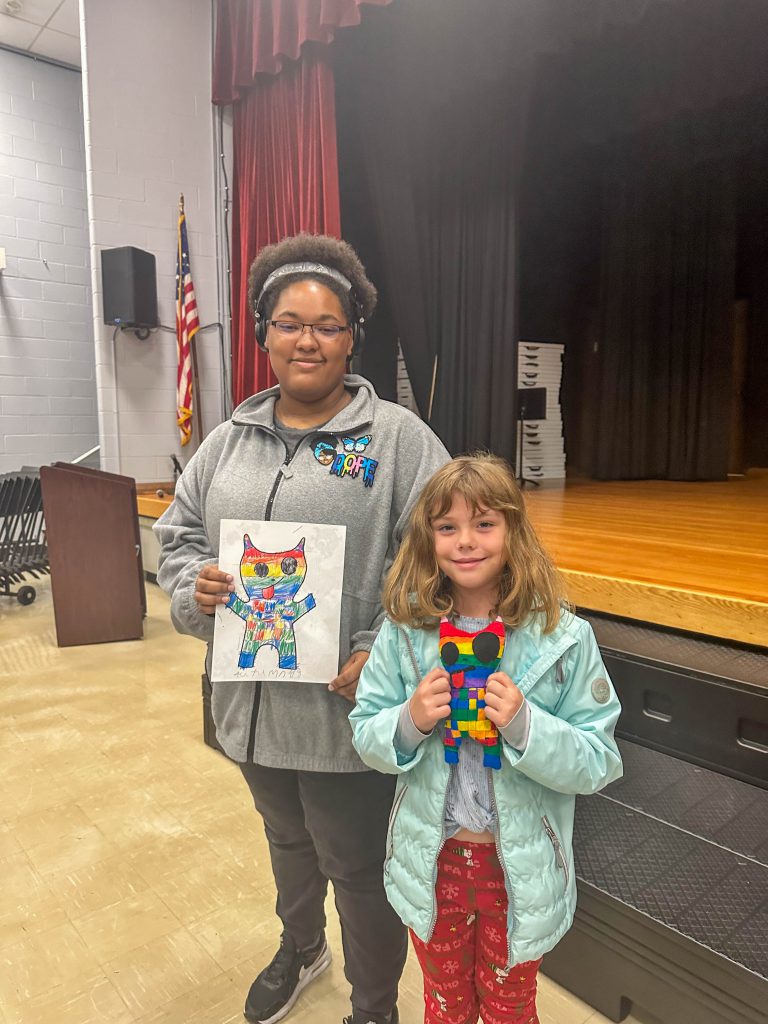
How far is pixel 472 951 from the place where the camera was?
39.0 inches

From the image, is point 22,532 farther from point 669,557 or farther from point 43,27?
point 669,557

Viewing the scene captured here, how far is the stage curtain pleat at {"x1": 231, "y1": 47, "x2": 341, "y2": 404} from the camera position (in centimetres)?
358

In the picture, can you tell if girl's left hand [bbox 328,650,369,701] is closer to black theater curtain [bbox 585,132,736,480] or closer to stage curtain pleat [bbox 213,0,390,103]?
stage curtain pleat [bbox 213,0,390,103]

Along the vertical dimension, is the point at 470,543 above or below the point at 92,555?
above

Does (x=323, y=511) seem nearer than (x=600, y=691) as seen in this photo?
No

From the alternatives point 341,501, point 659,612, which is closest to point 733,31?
point 659,612

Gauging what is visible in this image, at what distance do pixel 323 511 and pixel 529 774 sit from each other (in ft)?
1.59

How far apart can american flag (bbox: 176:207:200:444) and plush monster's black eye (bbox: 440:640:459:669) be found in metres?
4.18

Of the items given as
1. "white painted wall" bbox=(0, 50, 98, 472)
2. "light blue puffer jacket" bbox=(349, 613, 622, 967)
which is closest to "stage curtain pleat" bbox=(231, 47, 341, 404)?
"white painted wall" bbox=(0, 50, 98, 472)

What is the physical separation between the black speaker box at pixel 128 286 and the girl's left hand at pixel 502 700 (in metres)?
4.16

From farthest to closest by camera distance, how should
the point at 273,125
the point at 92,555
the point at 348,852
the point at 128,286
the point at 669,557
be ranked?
the point at 128,286 → the point at 273,125 → the point at 92,555 → the point at 669,557 → the point at 348,852

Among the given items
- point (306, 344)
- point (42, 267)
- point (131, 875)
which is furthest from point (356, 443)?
point (42, 267)

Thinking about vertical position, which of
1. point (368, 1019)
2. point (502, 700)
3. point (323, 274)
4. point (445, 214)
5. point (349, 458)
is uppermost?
point (445, 214)

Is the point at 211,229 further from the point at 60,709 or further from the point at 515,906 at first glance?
the point at 515,906
